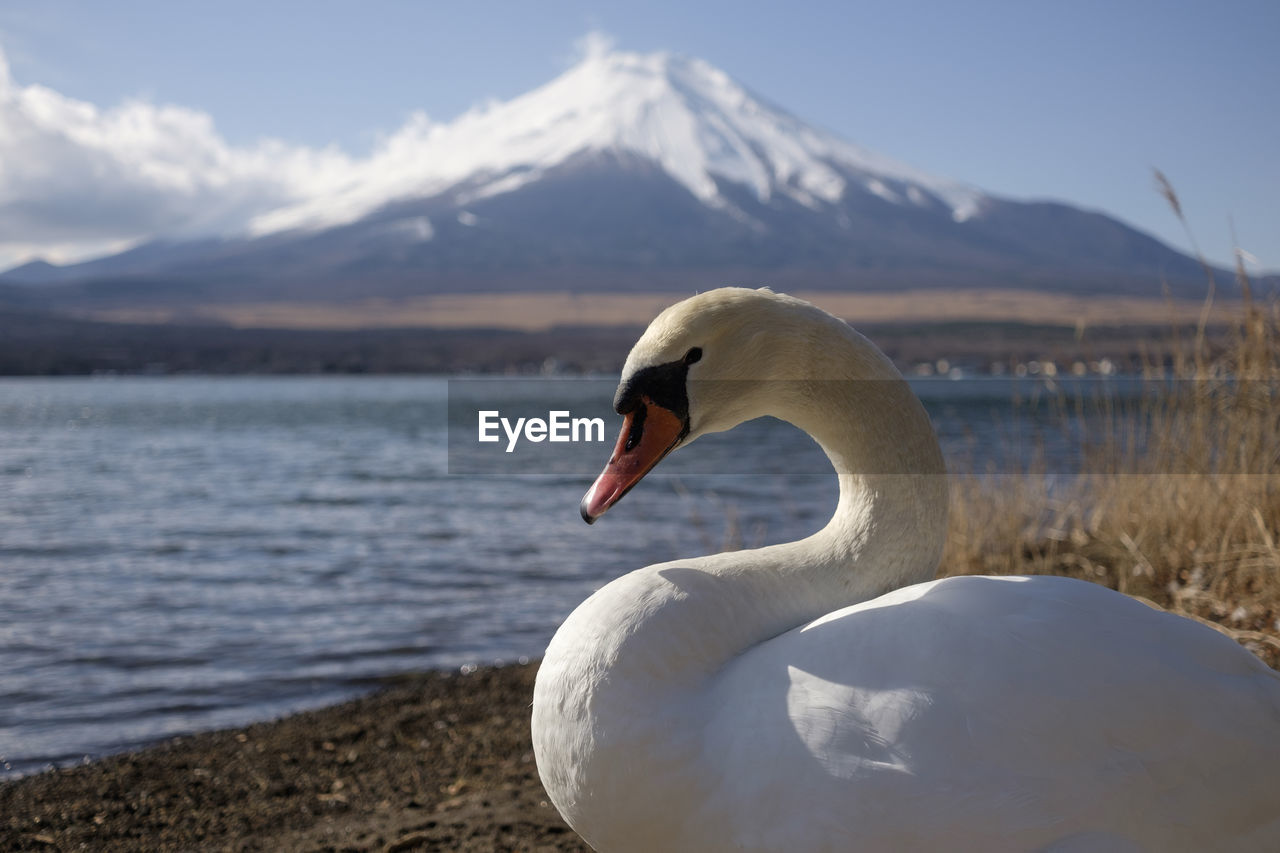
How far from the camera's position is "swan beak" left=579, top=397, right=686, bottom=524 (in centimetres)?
250

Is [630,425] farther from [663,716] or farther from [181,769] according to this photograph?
[181,769]

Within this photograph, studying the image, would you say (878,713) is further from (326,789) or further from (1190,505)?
(1190,505)

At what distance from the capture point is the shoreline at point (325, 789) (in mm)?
3729

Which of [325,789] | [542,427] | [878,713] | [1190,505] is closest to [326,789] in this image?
[325,789]

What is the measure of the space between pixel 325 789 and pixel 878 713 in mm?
3418

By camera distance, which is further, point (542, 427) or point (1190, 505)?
point (1190, 505)

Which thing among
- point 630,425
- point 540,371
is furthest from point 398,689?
point 540,371

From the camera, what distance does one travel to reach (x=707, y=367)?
2572 millimetres

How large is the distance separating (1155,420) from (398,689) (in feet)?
15.9

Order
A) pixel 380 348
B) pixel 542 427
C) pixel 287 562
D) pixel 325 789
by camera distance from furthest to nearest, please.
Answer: pixel 380 348, pixel 287 562, pixel 325 789, pixel 542 427

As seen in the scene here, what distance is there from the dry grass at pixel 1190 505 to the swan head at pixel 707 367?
288cm

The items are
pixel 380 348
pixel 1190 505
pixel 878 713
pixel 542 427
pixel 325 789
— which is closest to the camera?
pixel 878 713

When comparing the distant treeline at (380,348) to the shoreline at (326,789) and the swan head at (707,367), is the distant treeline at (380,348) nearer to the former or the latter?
the shoreline at (326,789)

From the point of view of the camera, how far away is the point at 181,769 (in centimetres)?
503
